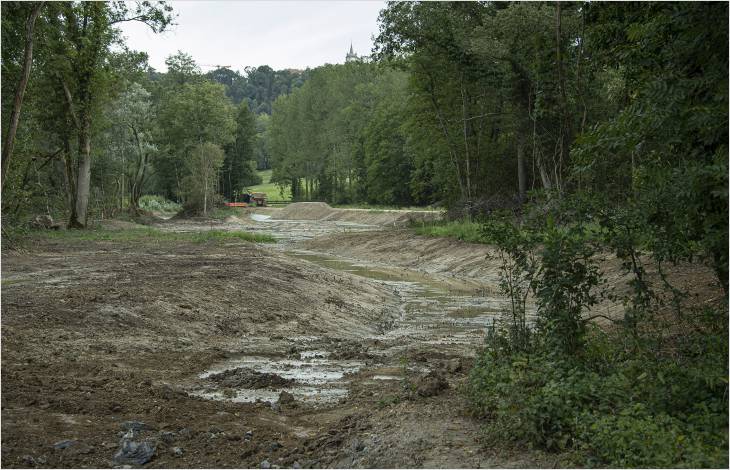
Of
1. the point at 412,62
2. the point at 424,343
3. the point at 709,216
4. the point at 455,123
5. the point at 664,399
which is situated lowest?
the point at 424,343

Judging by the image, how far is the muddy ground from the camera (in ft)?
21.9

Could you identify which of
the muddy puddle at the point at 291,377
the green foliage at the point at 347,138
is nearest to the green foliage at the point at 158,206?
the green foliage at the point at 347,138

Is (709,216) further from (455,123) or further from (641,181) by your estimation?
(455,123)

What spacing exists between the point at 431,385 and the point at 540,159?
2516 centimetres

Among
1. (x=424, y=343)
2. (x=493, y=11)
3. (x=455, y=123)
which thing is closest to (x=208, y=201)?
(x=455, y=123)

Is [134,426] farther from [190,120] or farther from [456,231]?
[190,120]

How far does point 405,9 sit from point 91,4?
47.2 feet

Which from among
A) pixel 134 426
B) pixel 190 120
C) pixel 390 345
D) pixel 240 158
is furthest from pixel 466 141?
pixel 240 158

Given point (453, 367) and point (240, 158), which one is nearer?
point (453, 367)

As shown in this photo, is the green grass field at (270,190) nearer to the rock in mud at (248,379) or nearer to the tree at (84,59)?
the tree at (84,59)

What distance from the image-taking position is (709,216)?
22.4ft

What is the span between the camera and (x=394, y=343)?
1330 centimetres

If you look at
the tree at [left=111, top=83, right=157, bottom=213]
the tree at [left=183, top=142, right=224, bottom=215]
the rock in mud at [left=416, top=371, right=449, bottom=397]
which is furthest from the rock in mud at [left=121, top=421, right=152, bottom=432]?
the tree at [left=183, top=142, right=224, bottom=215]

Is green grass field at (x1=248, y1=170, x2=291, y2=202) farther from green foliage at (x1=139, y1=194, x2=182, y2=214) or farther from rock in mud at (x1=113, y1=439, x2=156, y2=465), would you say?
rock in mud at (x1=113, y1=439, x2=156, y2=465)
